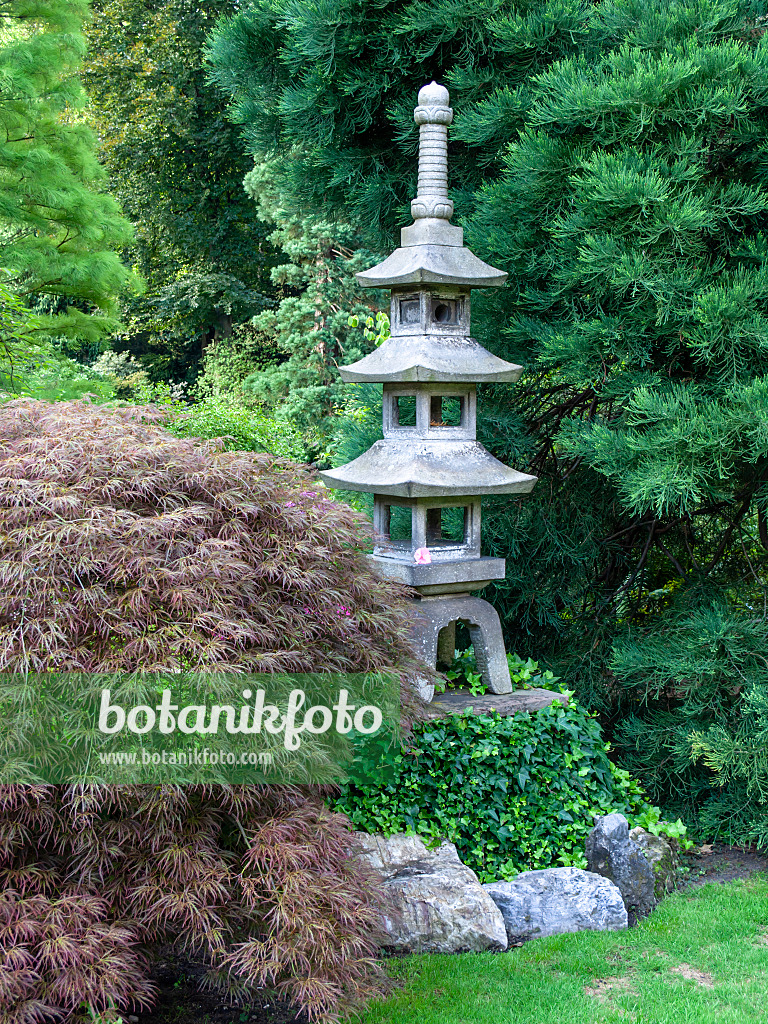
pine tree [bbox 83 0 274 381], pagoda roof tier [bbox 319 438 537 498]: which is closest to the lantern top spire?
pagoda roof tier [bbox 319 438 537 498]

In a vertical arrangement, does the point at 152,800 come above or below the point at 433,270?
below

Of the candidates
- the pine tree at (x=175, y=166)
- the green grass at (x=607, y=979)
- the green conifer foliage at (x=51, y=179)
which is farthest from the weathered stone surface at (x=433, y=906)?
the pine tree at (x=175, y=166)

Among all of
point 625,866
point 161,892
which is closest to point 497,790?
point 625,866

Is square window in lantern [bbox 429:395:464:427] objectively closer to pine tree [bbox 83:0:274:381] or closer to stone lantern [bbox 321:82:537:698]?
stone lantern [bbox 321:82:537:698]

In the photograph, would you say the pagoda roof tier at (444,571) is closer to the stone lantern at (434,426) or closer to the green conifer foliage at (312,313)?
the stone lantern at (434,426)

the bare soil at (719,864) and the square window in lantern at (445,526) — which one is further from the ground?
the square window in lantern at (445,526)

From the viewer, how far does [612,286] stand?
189 inches

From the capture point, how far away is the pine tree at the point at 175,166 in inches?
620

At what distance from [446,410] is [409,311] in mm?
1367

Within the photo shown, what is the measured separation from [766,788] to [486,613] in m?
1.64

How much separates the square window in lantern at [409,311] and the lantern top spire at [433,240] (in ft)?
0.34

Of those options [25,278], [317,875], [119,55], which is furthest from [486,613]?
[119,55]

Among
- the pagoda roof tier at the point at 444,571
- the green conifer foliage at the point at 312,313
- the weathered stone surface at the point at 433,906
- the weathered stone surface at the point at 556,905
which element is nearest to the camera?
the weathered stone surface at the point at 433,906

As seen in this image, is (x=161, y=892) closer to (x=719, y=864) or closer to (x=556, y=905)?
(x=556, y=905)
